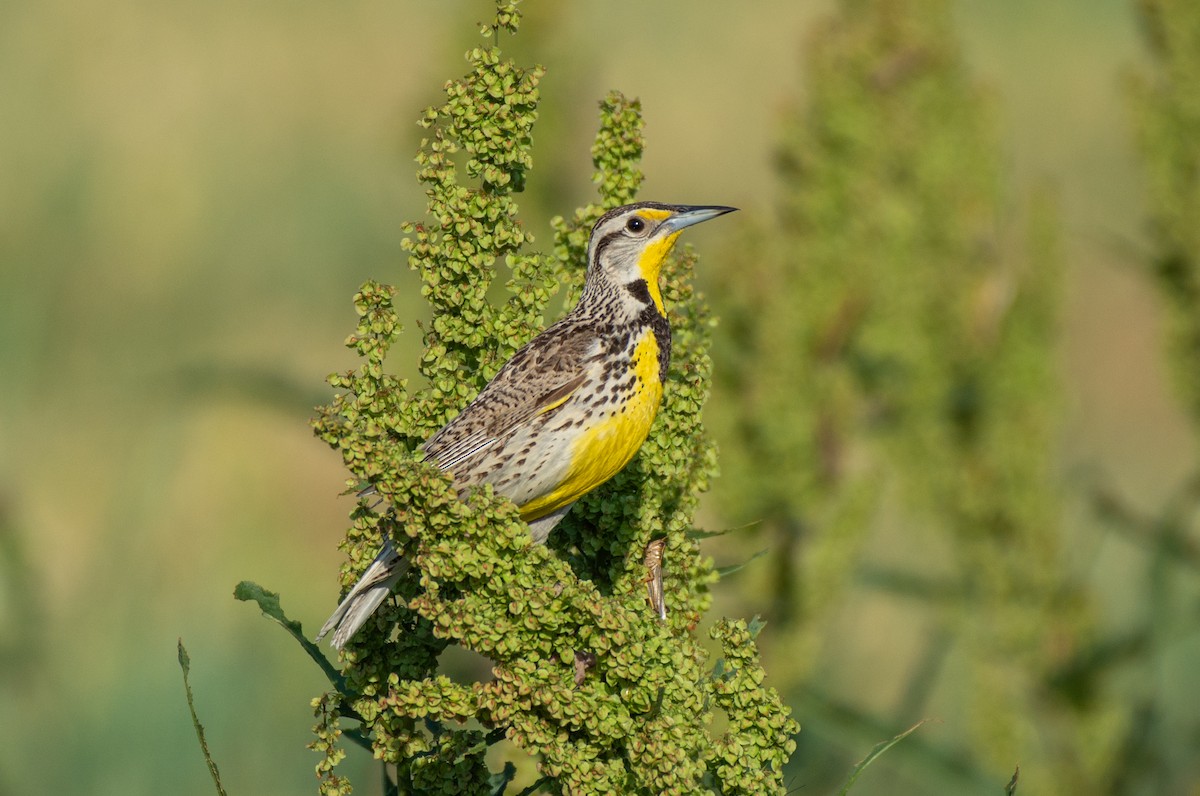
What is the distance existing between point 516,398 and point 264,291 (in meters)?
12.8

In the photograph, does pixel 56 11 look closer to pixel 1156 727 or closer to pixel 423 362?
pixel 1156 727

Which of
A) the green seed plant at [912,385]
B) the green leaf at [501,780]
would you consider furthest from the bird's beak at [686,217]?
the green seed plant at [912,385]

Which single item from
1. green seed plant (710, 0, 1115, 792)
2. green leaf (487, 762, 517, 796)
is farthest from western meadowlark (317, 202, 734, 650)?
green seed plant (710, 0, 1115, 792)

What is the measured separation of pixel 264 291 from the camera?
53.1ft

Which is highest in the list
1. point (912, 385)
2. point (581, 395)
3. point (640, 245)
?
point (640, 245)

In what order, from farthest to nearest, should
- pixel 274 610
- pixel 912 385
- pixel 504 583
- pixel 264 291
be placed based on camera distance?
pixel 264 291 → pixel 912 385 → pixel 274 610 → pixel 504 583

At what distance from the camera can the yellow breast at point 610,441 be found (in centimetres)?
→ 369

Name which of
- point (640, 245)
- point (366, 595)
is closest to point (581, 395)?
point (640, 245)

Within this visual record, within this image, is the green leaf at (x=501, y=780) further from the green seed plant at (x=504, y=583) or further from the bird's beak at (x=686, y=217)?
the bird's beak at (x=686, y=217)

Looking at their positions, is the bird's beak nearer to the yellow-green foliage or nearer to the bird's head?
the bird's head

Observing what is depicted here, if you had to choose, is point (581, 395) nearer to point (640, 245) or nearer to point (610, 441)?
point (610, 441)

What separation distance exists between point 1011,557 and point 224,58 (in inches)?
575

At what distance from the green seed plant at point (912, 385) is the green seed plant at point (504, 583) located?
317 cm

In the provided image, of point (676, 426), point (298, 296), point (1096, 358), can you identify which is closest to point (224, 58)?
point (298, 296)
